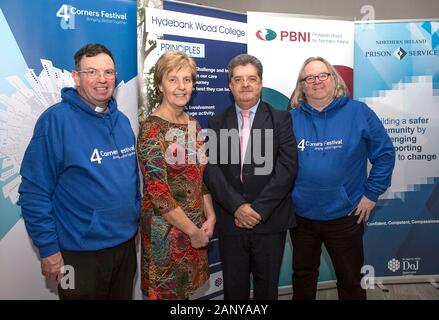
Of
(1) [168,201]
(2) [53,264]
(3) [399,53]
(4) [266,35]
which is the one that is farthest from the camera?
(3) [399,53]

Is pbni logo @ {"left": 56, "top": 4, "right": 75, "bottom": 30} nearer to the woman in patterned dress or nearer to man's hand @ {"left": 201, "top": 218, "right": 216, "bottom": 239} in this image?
the woman in patterned dress

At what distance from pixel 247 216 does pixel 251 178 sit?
0.67 ft

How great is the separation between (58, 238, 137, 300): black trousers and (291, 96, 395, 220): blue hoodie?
A: 99cm

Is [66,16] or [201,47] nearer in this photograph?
[66,16]

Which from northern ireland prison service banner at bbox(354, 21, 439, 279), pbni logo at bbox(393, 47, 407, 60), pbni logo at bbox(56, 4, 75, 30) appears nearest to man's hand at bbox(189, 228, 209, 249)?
pbni logo at bbox(56, 4, 75, 30)

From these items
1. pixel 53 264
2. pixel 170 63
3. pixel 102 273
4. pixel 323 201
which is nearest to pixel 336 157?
pixel 323 201

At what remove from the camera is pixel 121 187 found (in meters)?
1.77

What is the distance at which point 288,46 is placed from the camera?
10.3ft

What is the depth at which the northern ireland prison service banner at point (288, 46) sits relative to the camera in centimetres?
307

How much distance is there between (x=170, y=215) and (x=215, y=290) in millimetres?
1540

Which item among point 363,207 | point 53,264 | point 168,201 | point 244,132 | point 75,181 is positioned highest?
point 244,132

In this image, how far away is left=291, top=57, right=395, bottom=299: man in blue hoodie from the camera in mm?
2178

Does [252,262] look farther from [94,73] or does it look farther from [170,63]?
[94,73]

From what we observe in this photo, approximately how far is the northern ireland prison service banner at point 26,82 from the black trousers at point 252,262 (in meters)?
1.11
